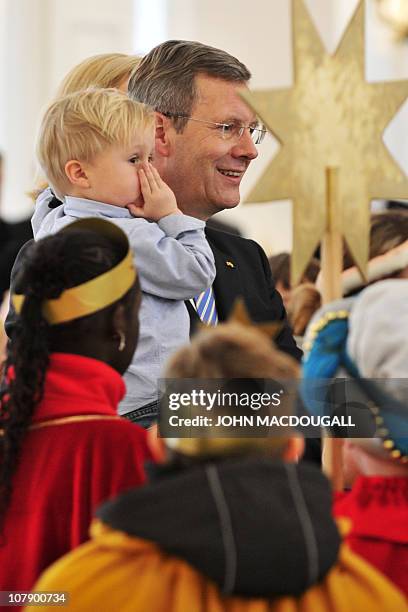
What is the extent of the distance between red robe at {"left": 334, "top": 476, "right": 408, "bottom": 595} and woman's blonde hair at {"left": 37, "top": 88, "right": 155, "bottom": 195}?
3.67 feet

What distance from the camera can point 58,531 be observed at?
2273mm

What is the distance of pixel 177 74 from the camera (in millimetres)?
3545

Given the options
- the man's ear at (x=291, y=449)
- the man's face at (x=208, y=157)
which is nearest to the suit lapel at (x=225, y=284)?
the man's face at (x=208, y=157)

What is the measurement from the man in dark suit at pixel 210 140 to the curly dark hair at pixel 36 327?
1038mm

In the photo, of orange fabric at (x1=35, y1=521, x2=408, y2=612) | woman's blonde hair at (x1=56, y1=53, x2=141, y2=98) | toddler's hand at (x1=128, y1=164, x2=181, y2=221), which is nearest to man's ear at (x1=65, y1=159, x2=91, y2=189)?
toddler's hand at (x1=128, y1=164, x2=181, y2=221)

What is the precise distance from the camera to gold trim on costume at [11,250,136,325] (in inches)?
91.0

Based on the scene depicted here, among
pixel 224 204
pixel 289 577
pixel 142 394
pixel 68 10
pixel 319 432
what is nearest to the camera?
pixel 289 577

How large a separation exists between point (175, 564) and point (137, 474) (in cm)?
44

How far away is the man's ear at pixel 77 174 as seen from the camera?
294 centimetres

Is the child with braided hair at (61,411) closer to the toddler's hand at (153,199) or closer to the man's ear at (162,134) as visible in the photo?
the toddler's hand at (153,199)

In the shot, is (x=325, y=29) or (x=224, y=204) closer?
(x=224, y=204)

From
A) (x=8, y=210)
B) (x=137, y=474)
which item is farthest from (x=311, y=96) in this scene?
(x=8, y=210)

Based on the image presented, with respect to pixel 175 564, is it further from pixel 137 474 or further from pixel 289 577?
pixel 137 474

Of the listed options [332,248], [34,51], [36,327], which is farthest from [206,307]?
[34,51]
